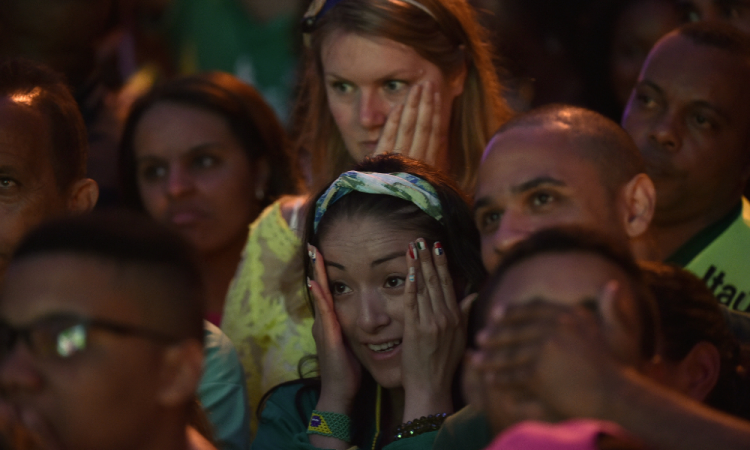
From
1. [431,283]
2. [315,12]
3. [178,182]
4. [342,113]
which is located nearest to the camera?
[431,283]

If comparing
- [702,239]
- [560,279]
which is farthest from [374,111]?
[560,279]

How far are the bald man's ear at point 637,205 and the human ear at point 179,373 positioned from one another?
3.93 ft

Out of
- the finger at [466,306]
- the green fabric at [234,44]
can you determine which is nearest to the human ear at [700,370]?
the finger at [466,306]

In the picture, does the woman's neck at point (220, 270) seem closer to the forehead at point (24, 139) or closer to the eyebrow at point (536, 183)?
the forehead at point (24, 139)

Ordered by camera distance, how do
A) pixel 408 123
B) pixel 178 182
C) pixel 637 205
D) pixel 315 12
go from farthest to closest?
pixel 178 182 → pixel 315 12 → pixel 408 123 → pixel 637 205

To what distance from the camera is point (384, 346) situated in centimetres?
248

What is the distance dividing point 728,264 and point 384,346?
1222 millimetres

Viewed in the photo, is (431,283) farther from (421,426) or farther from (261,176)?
(261,176)

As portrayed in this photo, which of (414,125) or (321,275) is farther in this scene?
(414,125)

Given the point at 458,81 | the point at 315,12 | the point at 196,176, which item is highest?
the point at 315,12

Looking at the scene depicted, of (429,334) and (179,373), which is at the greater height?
(179,373)

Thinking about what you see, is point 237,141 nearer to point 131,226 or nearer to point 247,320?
point 247,320

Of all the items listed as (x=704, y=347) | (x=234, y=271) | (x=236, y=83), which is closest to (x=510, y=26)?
(x=236, y=83)

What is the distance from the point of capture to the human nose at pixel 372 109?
308 centimetres
